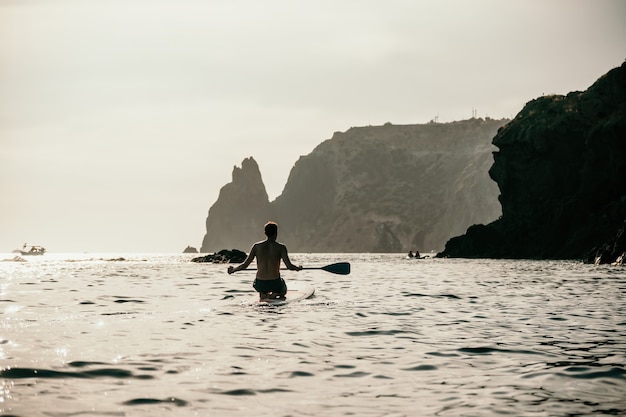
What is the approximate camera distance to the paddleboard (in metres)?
19.8

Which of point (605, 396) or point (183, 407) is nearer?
point (183, 407)

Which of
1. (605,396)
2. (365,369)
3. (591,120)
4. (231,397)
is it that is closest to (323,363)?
(365,369)

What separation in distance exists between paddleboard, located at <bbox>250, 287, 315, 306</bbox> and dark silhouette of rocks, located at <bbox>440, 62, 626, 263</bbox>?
2475 inches

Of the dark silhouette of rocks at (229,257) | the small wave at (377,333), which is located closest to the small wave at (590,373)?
the small wave at (377,333)

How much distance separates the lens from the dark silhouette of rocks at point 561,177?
8256 centimetres

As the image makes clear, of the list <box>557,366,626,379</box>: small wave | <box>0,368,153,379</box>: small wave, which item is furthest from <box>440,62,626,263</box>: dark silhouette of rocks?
<box>0,368,153,379</box>: small wave

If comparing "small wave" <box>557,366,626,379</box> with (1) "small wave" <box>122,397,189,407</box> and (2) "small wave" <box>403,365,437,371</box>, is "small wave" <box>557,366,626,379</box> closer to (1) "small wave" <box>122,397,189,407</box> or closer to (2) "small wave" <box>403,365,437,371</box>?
(2) "small wave" <box>403,365,437,371</box>

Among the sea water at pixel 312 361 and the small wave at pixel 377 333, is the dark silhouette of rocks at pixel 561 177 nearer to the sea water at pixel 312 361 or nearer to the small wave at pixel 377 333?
the sea water at pixel 312 361

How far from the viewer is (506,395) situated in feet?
25.4

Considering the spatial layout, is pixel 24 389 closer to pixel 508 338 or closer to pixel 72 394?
pixel 72 394

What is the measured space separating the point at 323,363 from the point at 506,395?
124 inches

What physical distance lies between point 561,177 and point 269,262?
8421cm

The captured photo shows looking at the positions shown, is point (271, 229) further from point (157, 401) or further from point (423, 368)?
point (157, 401)

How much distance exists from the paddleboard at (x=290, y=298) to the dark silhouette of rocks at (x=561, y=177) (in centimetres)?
6288
